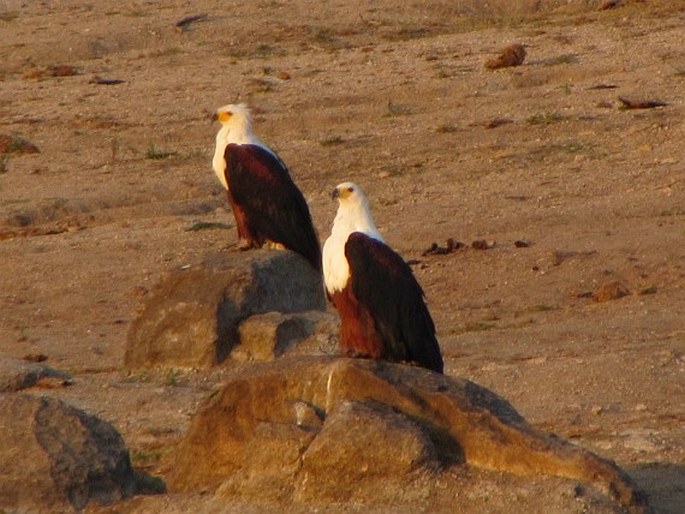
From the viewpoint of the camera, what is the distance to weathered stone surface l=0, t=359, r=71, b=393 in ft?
30.1

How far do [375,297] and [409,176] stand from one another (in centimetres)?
719

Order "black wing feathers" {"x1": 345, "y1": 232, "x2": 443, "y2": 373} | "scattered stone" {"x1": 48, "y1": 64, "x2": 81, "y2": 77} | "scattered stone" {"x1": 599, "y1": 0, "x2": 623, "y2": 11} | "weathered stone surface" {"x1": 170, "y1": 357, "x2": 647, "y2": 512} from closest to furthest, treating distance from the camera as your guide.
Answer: "weathered stone surface" {"x1": 170, "y1": 357, "x2": 647, "y2": 512}, "black wing feathers" {"x1": 345, "y1": 232, "x2": 443, "y2": 373}, "scattered stone" {"x1": 48, "y1": 64, "x2": 81, "y2": 77}, "scattered stone" {"x1": 599, "y1": 0, "x2": 623, "y2": 11}

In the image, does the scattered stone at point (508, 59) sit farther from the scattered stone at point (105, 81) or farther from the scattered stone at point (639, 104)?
the scattered stone at point (105, 81)

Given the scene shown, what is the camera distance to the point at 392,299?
769 centimetres

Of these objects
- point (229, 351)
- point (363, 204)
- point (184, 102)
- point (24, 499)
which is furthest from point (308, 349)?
point (184, 102)

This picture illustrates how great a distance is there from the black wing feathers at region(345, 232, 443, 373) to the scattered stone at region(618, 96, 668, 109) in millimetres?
8665

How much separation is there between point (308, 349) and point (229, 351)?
577 mm

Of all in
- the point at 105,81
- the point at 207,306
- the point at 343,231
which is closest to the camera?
the point at 343,231

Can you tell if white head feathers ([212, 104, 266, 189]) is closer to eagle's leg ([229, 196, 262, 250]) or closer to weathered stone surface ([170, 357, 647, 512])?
eagle's leg ([229, 196, 262, 250])

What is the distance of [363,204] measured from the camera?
312 inches

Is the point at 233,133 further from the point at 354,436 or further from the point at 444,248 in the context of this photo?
the point at 354,436

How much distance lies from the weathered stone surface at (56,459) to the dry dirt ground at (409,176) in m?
0.74

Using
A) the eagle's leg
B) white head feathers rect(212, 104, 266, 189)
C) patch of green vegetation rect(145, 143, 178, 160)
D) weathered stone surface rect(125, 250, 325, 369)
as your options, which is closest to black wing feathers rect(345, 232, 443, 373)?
weathered stone surface rect(125, 250, 325, 369)

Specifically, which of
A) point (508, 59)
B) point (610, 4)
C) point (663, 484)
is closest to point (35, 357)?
point (663, 484)
